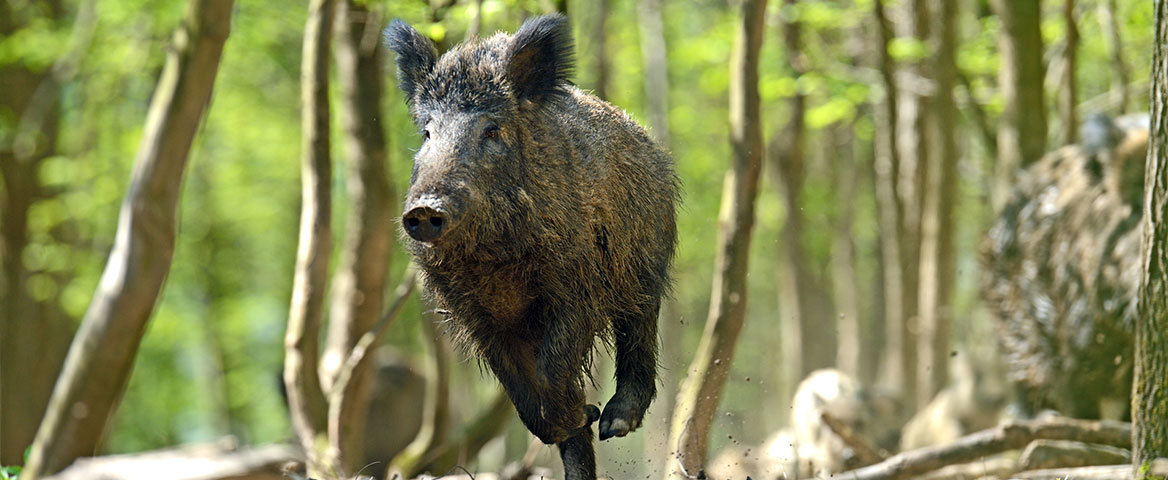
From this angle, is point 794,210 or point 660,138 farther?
point 794,210

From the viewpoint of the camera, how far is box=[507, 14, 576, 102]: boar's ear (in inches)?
172

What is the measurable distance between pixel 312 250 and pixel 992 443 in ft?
13.6

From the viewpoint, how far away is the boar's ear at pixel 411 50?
14.8ft

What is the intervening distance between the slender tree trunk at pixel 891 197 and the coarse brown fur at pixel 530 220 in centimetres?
717

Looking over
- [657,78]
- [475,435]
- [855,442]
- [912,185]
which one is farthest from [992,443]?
[657,78]

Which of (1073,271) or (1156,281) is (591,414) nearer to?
(1156,281)

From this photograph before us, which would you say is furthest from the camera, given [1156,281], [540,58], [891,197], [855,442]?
[891,197]

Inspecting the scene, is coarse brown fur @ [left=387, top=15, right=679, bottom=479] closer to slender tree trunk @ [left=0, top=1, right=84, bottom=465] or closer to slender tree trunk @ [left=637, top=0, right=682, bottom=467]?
slender tree trunk @ [left=637, top=0, right=682, bottom=467]

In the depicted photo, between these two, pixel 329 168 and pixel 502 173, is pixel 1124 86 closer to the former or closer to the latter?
pixel 329 168

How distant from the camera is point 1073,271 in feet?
25.0

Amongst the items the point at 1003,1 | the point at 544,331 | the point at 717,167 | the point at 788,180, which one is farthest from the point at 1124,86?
the point at 717,167

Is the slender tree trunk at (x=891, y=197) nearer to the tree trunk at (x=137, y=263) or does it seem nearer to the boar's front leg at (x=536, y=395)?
the tree trunk at (x=137, y=263)

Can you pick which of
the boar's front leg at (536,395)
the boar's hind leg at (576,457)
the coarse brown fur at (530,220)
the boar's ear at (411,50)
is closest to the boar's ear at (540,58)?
the coarse brown fur at (530,220)

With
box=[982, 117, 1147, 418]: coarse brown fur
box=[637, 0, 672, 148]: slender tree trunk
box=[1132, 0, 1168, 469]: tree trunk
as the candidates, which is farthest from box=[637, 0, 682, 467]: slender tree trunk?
box=[1132, 0, 1168, 469]: tree trunk
